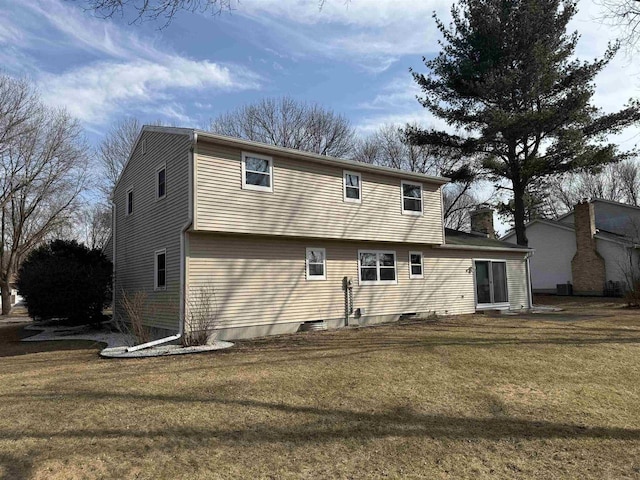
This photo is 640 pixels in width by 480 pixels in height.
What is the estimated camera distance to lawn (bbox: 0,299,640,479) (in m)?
3.98

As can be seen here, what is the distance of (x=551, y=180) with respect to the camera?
25094 millimetres

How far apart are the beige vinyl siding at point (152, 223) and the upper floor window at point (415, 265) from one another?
25.8 feet

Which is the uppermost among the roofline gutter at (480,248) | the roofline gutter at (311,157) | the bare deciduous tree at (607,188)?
the bare deciduous tree at (607,188)

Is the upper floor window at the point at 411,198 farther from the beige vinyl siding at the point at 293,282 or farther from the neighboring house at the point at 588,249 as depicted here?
the neighboring house at the point at 588,249

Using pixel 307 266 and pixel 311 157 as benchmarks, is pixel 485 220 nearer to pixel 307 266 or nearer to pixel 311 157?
pixel 307 266

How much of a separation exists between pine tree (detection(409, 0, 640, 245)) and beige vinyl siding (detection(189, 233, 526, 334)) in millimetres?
8841

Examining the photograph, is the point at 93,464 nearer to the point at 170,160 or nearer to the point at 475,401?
the point at 475,401

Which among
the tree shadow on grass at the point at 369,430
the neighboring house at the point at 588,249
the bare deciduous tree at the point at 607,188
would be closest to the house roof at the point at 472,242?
the neighboring house at the point at 588,249

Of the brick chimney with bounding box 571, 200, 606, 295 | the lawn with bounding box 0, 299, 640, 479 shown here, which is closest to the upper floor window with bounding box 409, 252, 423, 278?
the lawn with bounding box 0, 299, 640, 479

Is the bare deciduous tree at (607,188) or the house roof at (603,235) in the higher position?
the bare deciduous tree at (607,188)

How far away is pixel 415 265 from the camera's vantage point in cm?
1567

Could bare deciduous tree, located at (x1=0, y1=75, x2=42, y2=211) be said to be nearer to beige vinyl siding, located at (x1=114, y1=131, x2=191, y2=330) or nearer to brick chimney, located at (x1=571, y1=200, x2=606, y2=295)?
beige vinyl siding, located at (x1=114, y1=131, x2=191, y2=330)

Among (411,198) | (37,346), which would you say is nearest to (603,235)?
(411,198)

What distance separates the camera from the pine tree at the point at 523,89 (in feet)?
67.4
